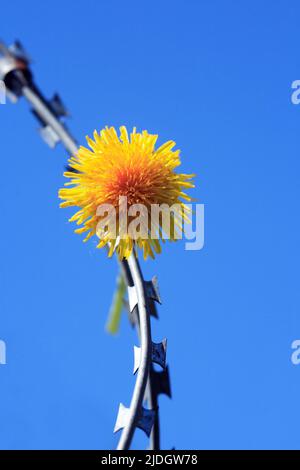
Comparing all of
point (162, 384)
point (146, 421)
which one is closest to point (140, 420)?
point (146, 421)

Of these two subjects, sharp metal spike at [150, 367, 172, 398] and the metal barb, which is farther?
sharp metal spike at [150, 367, 172, 398]

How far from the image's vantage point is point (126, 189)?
1940mm

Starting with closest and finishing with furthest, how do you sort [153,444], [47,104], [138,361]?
[138,361], [153,444], [47,104]

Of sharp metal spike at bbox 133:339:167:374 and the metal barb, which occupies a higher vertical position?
sharp metal spike at bbox 133:339:167:374

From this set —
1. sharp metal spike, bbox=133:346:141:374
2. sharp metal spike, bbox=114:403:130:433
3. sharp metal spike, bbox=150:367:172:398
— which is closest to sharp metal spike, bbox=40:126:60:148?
sharp metal spike, bbox=150:367:172:398

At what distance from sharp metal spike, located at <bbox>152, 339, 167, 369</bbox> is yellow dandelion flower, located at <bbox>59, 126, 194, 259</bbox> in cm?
24

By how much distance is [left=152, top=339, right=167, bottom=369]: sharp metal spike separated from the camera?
6.26 ft

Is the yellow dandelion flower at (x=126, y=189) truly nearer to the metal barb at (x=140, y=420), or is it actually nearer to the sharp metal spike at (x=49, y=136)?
the metal barb at (x=140, y=420)

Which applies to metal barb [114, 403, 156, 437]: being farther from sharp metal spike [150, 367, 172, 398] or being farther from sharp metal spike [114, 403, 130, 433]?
sharp metal spike [150, 367, 172, 398]

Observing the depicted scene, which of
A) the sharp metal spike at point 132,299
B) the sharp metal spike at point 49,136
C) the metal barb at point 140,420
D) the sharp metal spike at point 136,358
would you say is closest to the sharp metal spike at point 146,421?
→ the metal barb at point 140,420

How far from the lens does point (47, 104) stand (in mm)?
3697
